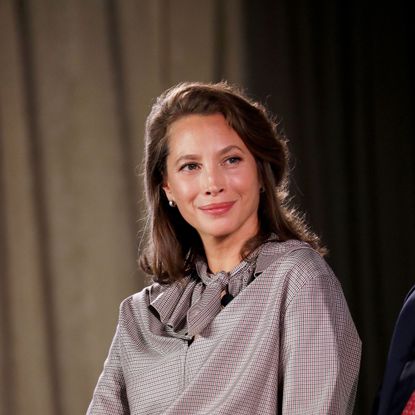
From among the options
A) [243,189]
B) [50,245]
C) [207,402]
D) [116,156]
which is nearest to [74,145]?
[116,156]

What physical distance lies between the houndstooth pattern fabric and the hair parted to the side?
13 cm

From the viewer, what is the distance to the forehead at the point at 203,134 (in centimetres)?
206

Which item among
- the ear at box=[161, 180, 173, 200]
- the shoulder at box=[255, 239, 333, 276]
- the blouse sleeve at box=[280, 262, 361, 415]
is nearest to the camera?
the blouse sleeve at box=[280, 262, 361, 415]

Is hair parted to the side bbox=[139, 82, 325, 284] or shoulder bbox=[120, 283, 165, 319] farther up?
hair parted to the side bbox=[139, 82, 325, 284]

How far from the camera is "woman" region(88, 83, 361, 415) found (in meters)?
1.83

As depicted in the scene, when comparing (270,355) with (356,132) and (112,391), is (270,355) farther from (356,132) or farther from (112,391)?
(356,132)

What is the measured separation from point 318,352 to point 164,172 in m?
0.67

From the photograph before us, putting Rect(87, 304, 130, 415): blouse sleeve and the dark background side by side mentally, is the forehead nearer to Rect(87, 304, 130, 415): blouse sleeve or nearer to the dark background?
Rect(87, 304, 130, 415): blouse sleeve

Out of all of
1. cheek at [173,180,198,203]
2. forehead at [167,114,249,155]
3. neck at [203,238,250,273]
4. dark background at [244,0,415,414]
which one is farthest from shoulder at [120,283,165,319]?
dark background at [244,0,415,414]

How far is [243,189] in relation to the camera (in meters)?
2.06

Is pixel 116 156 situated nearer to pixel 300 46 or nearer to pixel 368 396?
pixel 300 46

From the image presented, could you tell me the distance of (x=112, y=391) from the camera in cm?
219

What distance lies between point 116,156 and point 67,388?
92cm

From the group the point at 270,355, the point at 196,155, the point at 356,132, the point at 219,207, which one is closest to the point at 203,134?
the point at 196,155
